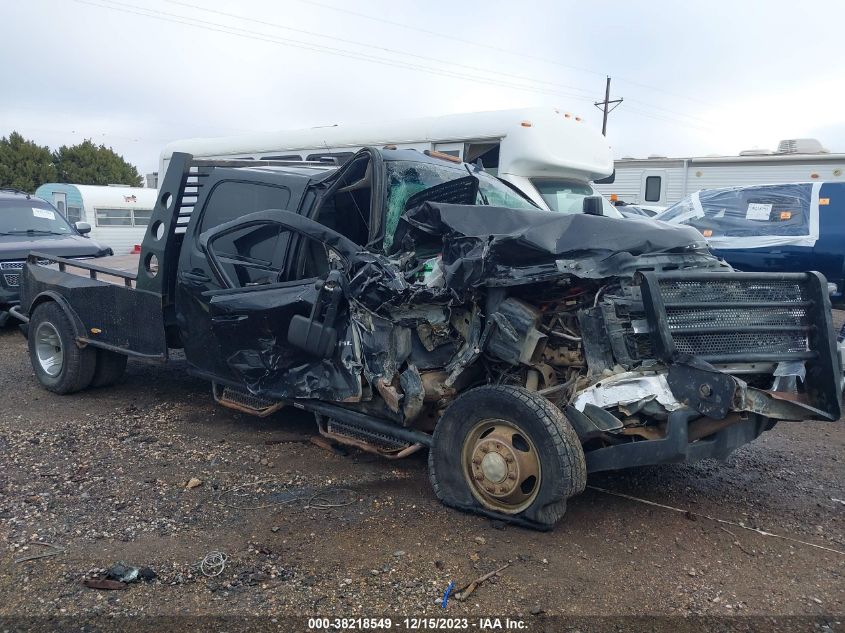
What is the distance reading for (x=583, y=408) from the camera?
364cm

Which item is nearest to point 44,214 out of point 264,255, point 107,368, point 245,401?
point 107,368

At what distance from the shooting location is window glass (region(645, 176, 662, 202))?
659 inches

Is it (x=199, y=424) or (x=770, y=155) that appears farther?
(x=770, y=155)

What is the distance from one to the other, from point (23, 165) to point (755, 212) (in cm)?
3874

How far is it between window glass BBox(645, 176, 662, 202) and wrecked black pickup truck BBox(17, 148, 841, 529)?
482 inches

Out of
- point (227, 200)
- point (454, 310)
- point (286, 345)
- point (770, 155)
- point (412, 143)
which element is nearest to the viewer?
point (454, 310)

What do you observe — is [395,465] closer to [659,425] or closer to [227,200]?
[659,425]

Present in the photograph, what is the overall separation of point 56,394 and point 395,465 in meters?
3.59

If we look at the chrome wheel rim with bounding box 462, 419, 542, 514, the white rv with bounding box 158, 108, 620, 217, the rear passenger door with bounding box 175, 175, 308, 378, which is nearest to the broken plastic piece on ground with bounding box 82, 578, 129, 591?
the chrome wheel rim with bounding box 462, 419, 542, 514

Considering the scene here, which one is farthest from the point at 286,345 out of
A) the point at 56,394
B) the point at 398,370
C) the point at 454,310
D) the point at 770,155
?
the point at 770,155

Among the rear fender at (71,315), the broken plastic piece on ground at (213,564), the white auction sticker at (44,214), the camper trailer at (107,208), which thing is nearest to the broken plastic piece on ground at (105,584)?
the broken plastic piece on ground at (213,564)

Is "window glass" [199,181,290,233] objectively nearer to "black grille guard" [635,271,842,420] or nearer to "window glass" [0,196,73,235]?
"black grille guard" [635,271,842,420]

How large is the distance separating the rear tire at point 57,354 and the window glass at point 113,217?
14025 mm

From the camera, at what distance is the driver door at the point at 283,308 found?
4422mm
